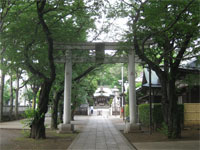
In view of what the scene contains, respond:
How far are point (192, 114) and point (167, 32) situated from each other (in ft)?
29.2

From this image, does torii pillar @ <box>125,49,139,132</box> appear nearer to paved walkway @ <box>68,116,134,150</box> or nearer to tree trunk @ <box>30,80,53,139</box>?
paved walkway @ <box>68,116,134,150</box>

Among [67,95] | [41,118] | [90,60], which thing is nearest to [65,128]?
[67,95]

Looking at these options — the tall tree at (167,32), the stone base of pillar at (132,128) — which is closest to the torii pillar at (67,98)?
the stone base of pillar at (132,128)

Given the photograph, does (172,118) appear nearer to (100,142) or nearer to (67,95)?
(100,142)

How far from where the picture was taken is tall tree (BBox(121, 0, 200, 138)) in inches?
436

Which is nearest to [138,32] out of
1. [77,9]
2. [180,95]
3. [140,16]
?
[140,16]

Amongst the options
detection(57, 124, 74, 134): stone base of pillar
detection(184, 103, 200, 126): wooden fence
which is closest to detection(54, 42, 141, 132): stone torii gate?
detection(57, 124, 74, 134): stone base of pillar

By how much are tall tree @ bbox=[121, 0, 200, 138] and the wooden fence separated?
5.69 meters

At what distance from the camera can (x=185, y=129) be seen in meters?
18.5

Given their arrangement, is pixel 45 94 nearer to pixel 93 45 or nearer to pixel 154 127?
pixel 93 45

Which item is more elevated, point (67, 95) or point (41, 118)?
point (67, 95)

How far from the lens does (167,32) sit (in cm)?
1284

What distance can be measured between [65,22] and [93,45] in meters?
3.38

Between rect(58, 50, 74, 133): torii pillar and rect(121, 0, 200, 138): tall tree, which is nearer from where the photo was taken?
rect(121, 0, 200, 138): tall tree
